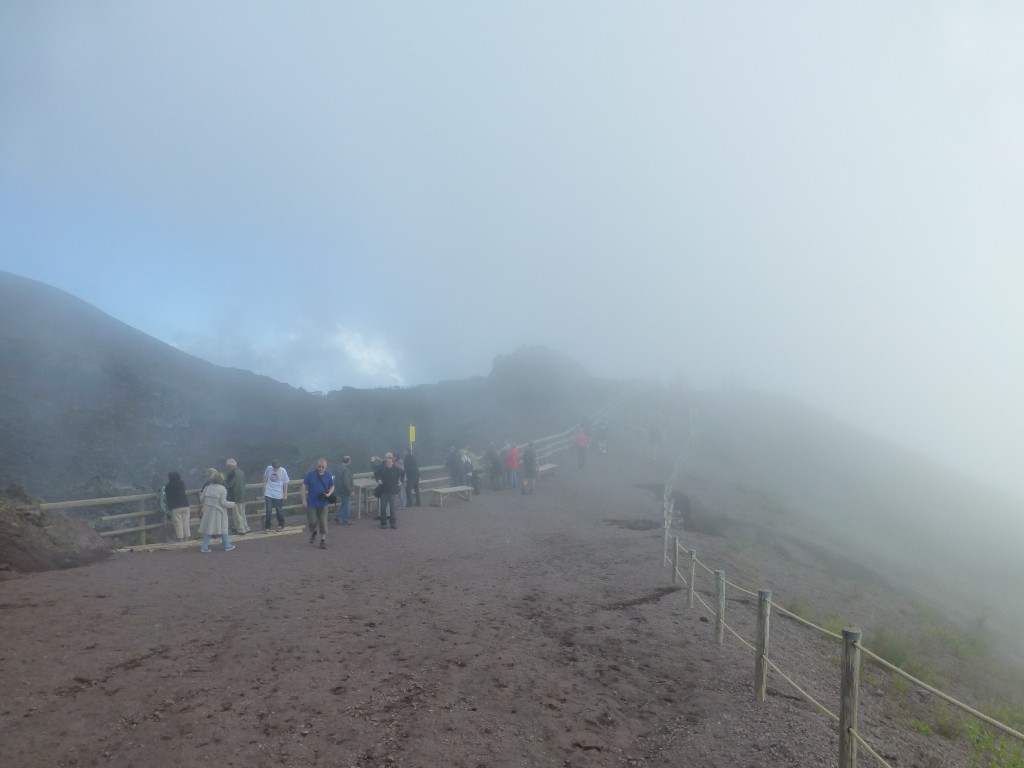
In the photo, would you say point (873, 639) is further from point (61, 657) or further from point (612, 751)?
point (61, 657)

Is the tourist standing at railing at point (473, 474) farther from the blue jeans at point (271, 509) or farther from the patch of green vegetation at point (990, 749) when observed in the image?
the patch of green vegetation at point (990, 749)

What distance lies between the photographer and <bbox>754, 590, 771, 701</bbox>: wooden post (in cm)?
682

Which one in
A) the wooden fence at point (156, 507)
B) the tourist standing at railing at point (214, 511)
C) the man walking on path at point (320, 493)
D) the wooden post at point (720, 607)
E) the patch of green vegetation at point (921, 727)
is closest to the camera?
the patch of green vegetation at point (921, 727)

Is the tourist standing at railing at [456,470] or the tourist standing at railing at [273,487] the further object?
the tourist standing at railing at [456,470]

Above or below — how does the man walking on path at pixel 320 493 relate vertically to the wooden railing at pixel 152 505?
above

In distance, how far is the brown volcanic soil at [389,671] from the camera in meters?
5.65

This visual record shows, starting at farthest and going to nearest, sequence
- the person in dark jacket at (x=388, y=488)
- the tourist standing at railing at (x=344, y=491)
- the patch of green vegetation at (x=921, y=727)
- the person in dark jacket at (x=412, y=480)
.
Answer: the person in dark jacket at (x=412, y=480) → the tourist standing at railing at (x=344, y=491) → the person in dark jacket at (x=388, y=488) → the patch of green vegetation at (x=921, y=727)

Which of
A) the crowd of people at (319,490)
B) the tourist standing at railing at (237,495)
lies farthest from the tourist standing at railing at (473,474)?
the tourist standing at railing at (237,495)

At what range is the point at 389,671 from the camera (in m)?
7.35

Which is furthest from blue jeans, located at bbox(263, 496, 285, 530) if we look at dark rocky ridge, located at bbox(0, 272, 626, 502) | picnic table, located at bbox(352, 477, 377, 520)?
dark rocky ridge, located at bbox(0, 272, 626, 502)

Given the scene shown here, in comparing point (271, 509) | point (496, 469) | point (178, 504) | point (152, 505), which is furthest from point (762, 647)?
point (152, 505)

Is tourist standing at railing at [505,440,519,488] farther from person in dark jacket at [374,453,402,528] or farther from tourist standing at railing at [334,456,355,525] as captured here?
person in dark jacket at [374,453,402,528]

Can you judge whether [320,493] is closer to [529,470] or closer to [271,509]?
[271,509]

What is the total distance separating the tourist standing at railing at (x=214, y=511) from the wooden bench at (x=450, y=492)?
7.95 metres
